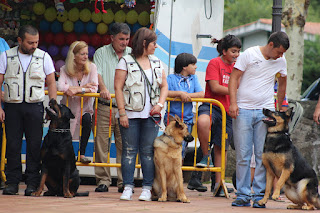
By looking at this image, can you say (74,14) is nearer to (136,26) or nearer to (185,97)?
(136,26)

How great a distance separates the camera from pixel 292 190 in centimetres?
759

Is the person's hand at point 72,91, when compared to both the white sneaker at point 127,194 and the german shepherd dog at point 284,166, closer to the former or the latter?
the white sneaker at point 127,194

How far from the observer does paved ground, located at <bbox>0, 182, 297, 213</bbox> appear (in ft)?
21.8

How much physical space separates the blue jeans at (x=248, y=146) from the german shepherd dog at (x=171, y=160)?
598mm

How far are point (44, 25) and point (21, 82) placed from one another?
4.52 meters

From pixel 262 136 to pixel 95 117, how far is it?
102 inches

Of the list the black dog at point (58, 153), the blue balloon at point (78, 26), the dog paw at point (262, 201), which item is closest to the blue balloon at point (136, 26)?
the blue balloon at point (78, 26)

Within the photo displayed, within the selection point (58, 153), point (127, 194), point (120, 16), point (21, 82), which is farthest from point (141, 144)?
point (120, 16)

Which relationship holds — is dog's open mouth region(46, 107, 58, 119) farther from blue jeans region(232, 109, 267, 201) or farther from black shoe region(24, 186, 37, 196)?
blue jeans region(232, 109, 267, 201)

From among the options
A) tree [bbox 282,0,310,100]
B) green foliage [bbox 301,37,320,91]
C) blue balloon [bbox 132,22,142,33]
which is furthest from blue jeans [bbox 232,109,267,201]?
green foliage [bbox 301,37,320,91]

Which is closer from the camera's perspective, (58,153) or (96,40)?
(58,153)

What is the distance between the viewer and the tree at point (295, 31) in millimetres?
16750

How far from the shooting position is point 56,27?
12375 millimetres

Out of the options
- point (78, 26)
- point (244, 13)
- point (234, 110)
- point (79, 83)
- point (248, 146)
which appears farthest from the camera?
point (244, 13)
